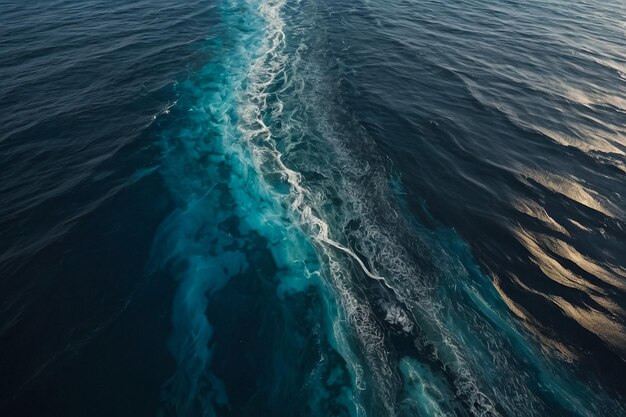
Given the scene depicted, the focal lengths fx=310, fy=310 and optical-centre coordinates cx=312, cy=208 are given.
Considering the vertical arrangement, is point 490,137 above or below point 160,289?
above

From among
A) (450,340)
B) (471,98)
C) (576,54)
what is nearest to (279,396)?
(450,340)

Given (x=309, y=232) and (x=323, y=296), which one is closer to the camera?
(x=323, y=296)

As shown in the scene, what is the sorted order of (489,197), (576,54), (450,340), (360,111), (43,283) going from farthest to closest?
1. (576,54)
2. (360,111)
3. (489,197)
4. (43,283)
5. (450,340)

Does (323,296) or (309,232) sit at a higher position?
(309,232)

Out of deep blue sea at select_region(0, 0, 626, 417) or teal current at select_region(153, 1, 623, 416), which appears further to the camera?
deep blue sea at select_region(0, 0, 626, 417)

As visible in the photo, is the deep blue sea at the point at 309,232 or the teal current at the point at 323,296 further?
the deep blue sea at the point at 309,232

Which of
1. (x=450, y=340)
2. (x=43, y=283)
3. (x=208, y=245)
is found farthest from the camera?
(x=208, y=245)

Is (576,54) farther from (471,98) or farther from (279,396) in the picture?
(279,396)

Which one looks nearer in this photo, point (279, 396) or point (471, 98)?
point (279, 396)
